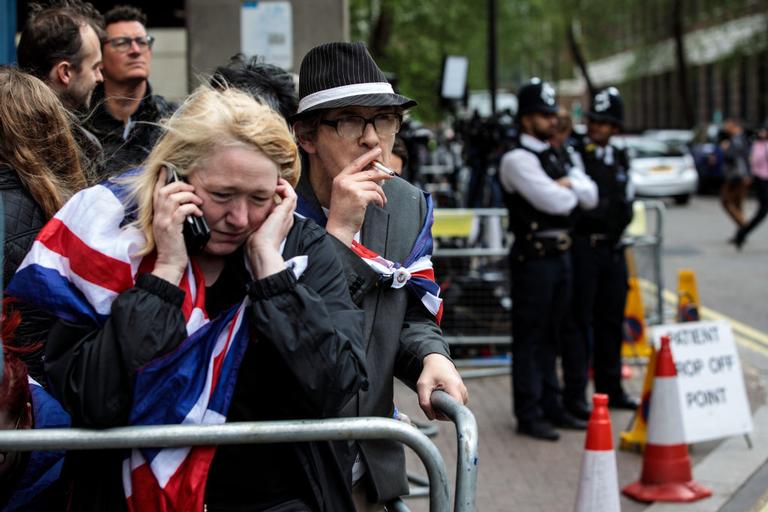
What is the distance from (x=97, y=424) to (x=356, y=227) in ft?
2.75

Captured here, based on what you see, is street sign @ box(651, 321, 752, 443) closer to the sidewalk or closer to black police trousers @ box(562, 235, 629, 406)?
the sidewalk

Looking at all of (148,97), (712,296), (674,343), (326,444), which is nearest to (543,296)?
(674,343)

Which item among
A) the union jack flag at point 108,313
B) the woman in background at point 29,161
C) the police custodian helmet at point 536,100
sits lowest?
the union jack flag at point 108,313

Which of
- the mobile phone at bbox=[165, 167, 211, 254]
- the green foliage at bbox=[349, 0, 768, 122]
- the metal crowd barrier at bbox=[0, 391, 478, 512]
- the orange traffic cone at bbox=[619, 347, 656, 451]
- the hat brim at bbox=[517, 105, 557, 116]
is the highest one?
the green foliage at bbox=[349, 0, 768, 122]

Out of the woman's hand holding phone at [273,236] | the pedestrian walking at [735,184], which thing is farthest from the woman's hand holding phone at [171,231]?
the pedestrian walking at [735,184]

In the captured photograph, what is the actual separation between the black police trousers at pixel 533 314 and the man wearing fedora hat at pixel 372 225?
13.5 ft

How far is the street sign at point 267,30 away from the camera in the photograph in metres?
9.08

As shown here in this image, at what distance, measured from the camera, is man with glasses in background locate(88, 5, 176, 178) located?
4.79 metres

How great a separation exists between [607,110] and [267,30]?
279 cm

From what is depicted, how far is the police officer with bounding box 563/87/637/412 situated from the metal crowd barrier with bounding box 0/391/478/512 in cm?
539

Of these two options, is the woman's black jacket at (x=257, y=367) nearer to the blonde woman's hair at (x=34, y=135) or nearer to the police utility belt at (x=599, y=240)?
the blonde woman's hair at (x=34, y=135)

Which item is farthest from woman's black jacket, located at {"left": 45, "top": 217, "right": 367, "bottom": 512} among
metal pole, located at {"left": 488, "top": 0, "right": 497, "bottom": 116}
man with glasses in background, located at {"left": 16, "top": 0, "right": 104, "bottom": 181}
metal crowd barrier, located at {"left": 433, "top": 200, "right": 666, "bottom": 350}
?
metal pole, located at {"left": 488, "top": 0, "right": 497, "bottom": 116}

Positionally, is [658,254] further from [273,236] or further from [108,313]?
[108,313]

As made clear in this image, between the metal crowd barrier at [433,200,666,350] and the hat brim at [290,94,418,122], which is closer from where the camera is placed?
the hat brim at [290,94,418,122]
